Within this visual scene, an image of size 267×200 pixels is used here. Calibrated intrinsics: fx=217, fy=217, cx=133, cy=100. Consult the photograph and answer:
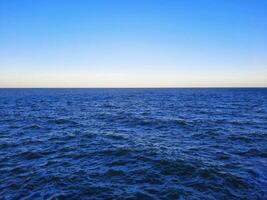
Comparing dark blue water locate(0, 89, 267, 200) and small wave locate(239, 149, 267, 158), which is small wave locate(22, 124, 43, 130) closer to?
dark blue water locate(0, 89, 267, 200)

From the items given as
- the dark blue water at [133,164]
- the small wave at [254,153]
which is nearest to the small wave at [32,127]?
the dark blue water at [133,164]

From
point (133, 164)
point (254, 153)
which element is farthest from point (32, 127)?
point (254, 153)

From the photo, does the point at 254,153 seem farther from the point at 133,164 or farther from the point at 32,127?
the point at 32,127

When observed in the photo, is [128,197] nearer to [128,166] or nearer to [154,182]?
[154,182]

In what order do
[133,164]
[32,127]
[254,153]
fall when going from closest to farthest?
[133,164], [254,153], [32,127]

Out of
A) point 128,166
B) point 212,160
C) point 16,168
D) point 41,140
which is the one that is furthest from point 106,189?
point 41,140

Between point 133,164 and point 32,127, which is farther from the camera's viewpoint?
point 32,127

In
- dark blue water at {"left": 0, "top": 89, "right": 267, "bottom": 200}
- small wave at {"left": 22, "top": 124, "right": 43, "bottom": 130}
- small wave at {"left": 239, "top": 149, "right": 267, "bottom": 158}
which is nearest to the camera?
dark blue water at {"left": 0, "top": 89, "right": 267, "bottom": 200}

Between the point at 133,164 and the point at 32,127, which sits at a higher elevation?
the point at 32,127

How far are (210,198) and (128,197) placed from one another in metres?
3.53

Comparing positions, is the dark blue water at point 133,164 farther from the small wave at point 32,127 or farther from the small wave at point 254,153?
the small wave at point 32,127

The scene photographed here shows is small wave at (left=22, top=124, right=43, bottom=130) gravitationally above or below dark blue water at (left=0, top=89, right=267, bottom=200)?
above

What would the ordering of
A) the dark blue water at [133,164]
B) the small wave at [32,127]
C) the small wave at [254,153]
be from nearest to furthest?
the dark blue water at [133,164]
the small wave at [254,153]
the small wave at [32,127]

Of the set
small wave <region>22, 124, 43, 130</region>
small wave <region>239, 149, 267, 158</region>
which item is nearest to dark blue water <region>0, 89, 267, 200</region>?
small wave <region>239, 149, 267, 158</region>
